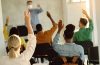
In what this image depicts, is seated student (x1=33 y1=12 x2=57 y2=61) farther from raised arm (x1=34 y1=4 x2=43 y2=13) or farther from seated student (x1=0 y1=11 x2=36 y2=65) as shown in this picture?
seated student (x1=0 y1=11 x2=36 y2=65)

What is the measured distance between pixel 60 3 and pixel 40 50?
284 centimetres

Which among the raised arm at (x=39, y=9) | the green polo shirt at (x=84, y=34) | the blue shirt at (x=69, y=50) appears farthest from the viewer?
the raised arm at (x=39, y=9)

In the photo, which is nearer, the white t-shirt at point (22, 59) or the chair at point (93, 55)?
the white t-shirt at point (22, 59)

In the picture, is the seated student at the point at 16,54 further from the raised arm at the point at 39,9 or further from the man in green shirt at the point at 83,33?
the raised arm at the point at 39,9

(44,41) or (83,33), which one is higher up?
(83,33)

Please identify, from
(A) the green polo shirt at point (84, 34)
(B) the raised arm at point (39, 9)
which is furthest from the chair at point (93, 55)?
(B) the raised arm at point (39, 9)

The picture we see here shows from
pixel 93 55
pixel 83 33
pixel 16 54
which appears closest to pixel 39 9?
pixel 83 33

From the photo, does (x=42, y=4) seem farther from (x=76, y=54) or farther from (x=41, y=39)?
(x=76, y=54)

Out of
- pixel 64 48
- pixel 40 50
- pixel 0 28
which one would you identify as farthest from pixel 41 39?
pixel 64 48

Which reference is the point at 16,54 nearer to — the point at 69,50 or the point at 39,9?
the point at 69,50

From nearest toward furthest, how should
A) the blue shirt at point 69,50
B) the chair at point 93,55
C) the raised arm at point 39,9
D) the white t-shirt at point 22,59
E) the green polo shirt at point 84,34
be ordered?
the white t-shirt at point 22,59, the blue shirt at point 69,50, the chair at point 93,55, the green polo shirt at point 84,34, the raised arm at point 39,9

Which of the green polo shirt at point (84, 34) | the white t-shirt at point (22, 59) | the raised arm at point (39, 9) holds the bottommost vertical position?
the green polo shirt at point (84, 34)

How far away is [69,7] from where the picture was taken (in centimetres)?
809

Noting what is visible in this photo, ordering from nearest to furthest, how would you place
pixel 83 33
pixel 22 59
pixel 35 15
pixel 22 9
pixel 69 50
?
pixel 22 59
pixel 69 50
pixel 83 33
pixel 35 15
pixel 22 9
